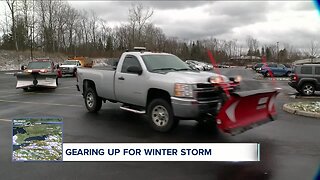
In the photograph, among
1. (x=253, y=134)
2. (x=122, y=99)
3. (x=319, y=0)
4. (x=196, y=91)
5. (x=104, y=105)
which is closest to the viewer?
(x=319, y=0)

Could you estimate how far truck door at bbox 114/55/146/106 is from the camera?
26.8ft

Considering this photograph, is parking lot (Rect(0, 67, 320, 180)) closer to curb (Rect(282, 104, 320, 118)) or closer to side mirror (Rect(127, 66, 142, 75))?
curb (Rect(282, 104, 320, 118))

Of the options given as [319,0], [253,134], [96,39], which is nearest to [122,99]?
[253,134]

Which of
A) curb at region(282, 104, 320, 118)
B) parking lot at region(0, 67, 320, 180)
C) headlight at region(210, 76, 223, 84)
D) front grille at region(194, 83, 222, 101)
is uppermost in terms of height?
headlight at region(210, 76, 223, 84)

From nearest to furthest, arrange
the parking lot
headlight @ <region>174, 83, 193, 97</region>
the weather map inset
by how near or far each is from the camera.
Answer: the weather map inset < the parking lot < headlight @ <region>174, 83, 193, 97</region>

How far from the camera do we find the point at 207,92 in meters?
7.12

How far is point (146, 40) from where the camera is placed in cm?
6625

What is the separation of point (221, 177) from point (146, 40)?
205 ft

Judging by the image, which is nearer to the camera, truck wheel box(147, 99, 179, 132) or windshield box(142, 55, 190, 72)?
truck wheel box(147, 99, 179, 132)

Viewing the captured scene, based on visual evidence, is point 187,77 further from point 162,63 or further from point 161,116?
point 162,63

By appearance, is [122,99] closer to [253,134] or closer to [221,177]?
[253,134]

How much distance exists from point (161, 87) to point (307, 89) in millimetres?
12130

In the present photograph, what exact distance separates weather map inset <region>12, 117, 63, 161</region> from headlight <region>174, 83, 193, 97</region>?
9.79ft

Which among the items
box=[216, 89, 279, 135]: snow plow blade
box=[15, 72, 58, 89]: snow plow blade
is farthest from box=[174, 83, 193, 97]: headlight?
box=[15, 72, 58, 89]: snow plow blade
